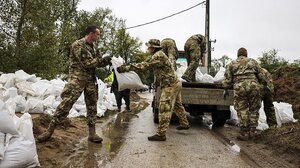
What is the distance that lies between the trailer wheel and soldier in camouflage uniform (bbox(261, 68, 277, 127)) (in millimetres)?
930

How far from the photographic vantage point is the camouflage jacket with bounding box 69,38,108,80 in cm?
608

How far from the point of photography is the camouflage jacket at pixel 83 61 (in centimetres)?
608

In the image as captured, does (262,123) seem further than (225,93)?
Yes

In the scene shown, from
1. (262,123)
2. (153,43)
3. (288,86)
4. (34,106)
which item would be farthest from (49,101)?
(288,86)

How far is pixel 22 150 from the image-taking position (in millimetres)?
4270

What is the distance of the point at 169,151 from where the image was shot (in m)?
6.02

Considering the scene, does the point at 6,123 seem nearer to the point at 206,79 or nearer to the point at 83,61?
the point at 83,61

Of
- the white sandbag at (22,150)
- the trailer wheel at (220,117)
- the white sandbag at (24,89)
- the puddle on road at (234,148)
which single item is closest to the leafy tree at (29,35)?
the white sandbag at (24,89)

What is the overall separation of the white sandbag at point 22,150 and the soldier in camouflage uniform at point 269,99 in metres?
5.10

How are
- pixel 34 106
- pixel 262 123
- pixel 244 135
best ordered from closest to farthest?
pixel 244 135
pixel 34 106
pixel 262 123

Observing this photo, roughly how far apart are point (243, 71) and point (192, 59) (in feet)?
8.22

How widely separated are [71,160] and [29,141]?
891 mm

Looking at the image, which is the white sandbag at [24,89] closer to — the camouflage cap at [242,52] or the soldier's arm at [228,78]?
the soldier's arm at [228,78]

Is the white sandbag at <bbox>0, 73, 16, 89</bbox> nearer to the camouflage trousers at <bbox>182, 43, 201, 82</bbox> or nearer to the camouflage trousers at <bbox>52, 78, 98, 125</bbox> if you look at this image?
the camouflage trousers at <bbox>52, 78, 98, 125</bbox>
